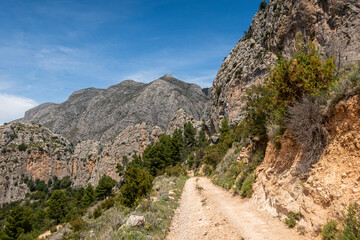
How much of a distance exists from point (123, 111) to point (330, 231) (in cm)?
13163

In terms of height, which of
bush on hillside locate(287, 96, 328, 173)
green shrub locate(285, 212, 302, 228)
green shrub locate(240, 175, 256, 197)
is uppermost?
bush on hillside locate(287, 96, 328, 173)

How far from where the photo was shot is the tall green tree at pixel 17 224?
3797cm

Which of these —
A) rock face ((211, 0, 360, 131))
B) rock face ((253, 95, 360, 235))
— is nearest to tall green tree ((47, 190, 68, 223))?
rock face ((211, 0, 360, 131))

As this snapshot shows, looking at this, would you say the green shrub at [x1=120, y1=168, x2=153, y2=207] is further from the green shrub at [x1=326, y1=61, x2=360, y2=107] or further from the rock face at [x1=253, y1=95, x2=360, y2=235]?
the green shrub at [x1=326, y1=61, x2=360, y2=107]

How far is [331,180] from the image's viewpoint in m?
5.91

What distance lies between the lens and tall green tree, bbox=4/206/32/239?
125ft

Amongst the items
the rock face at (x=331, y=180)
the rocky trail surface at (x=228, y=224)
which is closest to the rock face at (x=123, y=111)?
the rocky trail surface at (x=228, y=224)

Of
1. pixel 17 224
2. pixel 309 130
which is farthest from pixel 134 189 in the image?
pixel 17 224

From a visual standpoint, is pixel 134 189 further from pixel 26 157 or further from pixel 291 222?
pixel 26 157

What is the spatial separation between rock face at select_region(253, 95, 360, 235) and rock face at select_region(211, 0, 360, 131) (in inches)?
488

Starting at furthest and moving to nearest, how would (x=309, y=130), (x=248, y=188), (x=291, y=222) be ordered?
(x=248, y=188) → (x=309, y=130) → (x=291, y=222)

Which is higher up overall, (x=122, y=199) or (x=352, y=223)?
(x=352, y=223)

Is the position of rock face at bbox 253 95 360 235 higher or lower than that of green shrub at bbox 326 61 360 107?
lower

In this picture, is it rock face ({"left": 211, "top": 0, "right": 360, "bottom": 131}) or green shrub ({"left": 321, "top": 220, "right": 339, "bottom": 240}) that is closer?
green shrub ({"left": 321, "top": 220, "right": 339, "bottom": 240})
